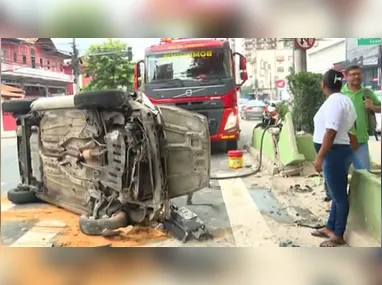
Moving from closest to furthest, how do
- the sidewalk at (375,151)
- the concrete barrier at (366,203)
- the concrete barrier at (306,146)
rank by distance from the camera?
the concrete barrier at (366,203)
the sidewalk at (375,151)
the concrete barrier at (306,146)

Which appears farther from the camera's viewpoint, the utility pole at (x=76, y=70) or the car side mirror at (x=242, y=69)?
the car side mirror at (x=242, y=69)

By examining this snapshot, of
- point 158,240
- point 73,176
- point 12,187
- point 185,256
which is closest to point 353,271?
point 185,256

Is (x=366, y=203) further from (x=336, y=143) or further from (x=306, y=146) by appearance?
(x=306, y=146)

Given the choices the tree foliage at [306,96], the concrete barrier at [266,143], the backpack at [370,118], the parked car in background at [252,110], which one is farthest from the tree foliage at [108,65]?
the backpack at [370,118]

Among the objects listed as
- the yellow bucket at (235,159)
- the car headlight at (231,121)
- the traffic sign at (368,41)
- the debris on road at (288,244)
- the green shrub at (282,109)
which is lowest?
the debris on road at (288,244)

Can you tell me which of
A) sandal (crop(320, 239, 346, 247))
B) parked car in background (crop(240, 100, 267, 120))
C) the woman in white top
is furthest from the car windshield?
sandal (crop(320, 239, 346, 247))

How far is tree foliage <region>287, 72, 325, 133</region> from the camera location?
2.67 meters

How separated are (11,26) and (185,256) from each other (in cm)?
164

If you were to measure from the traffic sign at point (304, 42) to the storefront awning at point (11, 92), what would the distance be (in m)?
1.69

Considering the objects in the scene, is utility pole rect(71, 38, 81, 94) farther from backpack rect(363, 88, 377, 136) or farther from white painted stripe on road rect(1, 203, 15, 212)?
backpack rect(363, 88, 377, 136)

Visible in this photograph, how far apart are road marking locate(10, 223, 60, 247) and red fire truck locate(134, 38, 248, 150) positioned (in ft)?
3.49

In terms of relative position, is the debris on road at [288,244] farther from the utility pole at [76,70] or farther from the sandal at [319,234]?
the utility pole at [76,70]

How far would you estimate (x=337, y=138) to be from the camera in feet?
7.82

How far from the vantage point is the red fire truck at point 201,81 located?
284cm
